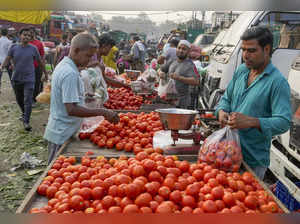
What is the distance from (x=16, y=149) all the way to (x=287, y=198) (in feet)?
17.0

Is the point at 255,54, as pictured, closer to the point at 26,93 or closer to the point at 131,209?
the point at 131,209

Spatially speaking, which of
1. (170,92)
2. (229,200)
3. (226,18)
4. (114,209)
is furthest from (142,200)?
(226,18)

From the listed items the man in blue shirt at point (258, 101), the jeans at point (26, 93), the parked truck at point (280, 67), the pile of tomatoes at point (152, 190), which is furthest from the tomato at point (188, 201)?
the jeans at point (26, 93)

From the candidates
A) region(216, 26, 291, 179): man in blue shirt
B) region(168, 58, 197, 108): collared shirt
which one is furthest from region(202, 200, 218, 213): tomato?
region(168, 58, 197, 108): collared shirt

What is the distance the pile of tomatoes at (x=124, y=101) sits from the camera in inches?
217

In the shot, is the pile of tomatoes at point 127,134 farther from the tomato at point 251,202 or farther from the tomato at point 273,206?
the tomato at point 273,206

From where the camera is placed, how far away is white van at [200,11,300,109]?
555cm

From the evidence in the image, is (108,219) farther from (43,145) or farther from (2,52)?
(2,52)

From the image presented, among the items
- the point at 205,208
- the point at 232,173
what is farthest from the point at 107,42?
the point at 205,208

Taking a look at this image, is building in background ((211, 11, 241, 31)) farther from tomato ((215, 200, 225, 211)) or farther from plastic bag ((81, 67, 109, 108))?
plastic bag ((81, 67, 109, 108))

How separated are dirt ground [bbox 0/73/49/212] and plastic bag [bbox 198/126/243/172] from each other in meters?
2.82

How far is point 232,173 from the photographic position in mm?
2400

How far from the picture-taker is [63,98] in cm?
285

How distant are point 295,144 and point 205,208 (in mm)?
2210
